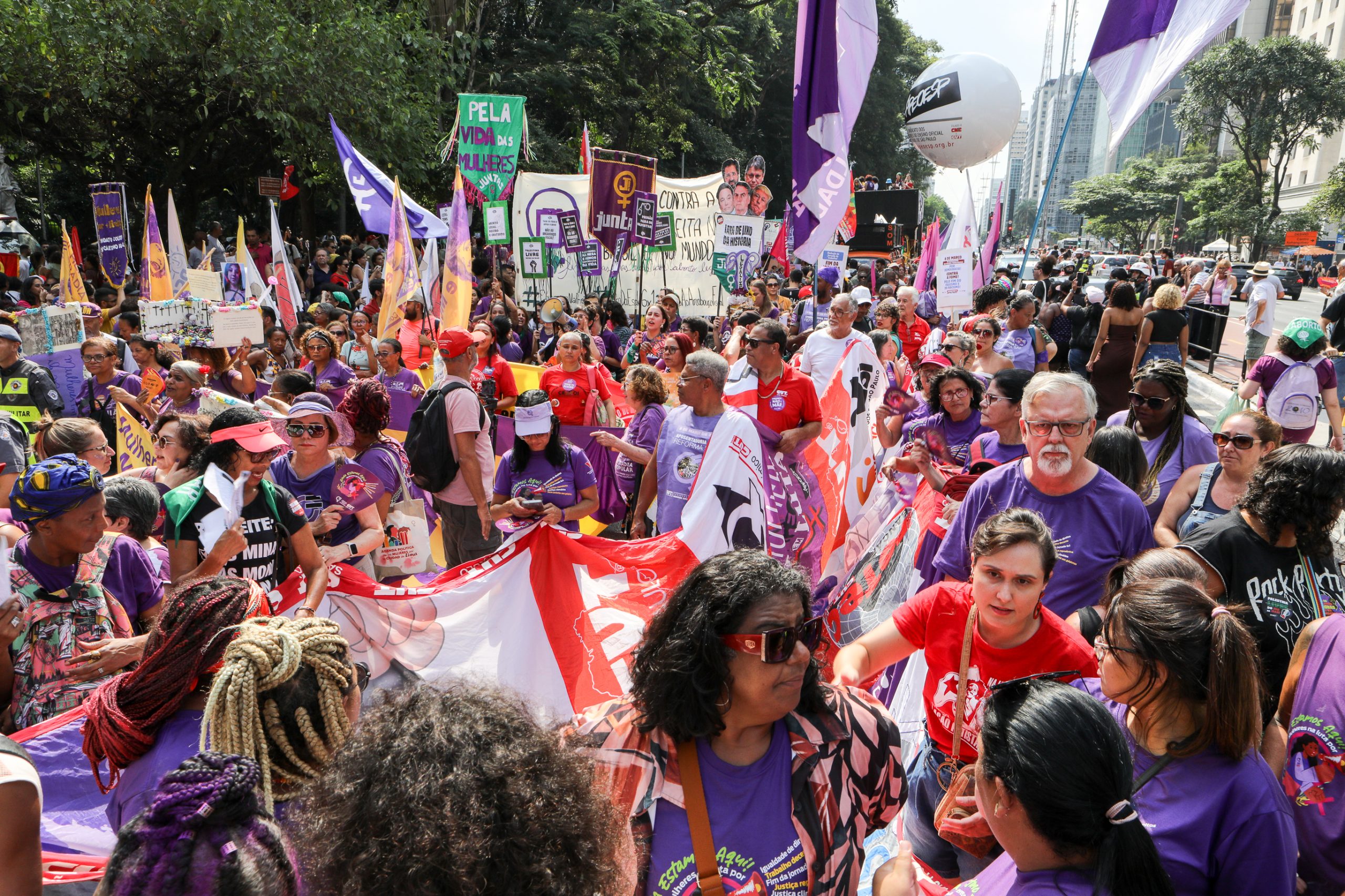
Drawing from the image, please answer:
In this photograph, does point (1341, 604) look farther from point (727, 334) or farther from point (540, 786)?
point (727, 334)

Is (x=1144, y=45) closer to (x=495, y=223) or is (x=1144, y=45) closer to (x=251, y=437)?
(x=251, y=437)

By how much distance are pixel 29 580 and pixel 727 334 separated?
1076 cm

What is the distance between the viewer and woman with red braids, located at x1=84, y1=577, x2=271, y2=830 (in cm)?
204

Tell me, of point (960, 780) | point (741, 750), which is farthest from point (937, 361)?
point (741, 750)

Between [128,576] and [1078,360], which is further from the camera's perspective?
[1078,360]

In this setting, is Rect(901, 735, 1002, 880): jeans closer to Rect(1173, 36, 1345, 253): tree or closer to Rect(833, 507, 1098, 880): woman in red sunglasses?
Rect(833, 507, 1098, 880): woman in red sunglasses

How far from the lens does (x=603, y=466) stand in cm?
666

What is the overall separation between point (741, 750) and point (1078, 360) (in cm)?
1007

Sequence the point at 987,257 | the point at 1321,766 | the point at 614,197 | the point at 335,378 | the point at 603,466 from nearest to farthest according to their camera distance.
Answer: the point at 1321,766, the point at 603,466, the point at 335,378, the point at 614,197, the point at 987,257

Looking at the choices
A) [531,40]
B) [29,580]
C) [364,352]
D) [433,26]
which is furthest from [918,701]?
[531,40]

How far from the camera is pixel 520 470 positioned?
5.29 meters

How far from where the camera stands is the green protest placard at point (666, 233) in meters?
12.8

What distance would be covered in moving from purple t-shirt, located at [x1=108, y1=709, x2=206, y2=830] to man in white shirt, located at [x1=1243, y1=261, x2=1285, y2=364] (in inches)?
540

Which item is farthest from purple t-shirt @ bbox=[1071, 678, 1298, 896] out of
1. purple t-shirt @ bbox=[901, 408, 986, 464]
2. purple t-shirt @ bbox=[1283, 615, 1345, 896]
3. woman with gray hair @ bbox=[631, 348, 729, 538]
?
woman with gray hair @ bbox=[631, 348, 729, 538]
